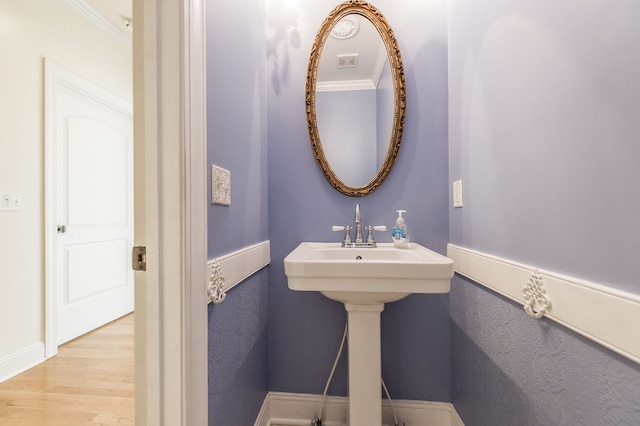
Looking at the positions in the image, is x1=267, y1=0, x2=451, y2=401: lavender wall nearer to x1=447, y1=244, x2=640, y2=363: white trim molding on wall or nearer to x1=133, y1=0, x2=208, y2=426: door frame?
x1=447, y1=244, x2=640, y2=363: white trim molding on wall

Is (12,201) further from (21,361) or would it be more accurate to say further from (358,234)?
(358,234)

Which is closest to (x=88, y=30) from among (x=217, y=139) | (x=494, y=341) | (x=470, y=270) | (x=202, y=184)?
(x=217, y=139)

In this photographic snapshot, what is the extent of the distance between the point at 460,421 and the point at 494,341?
56cm

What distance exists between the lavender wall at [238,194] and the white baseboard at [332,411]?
146mm

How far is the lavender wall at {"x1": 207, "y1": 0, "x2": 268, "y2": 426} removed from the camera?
2.85ft

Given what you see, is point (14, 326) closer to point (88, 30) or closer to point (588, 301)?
point (88, 30)

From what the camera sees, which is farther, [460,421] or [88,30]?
[88,30]

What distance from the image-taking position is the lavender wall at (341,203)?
140cm

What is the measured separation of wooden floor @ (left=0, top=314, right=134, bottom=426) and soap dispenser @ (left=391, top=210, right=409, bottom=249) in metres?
1.57

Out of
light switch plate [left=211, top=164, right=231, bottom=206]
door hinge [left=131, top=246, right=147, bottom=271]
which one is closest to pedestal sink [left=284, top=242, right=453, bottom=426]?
light switch plate [left=211, top=164, right=231, bottom=206]

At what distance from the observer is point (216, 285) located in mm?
837

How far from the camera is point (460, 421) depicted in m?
1.27

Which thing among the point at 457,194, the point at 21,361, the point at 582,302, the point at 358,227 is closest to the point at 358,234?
the point at 358,227

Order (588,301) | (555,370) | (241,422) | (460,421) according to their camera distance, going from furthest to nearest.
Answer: (460,421) → (241,422) → (555,370) → (588,301)
